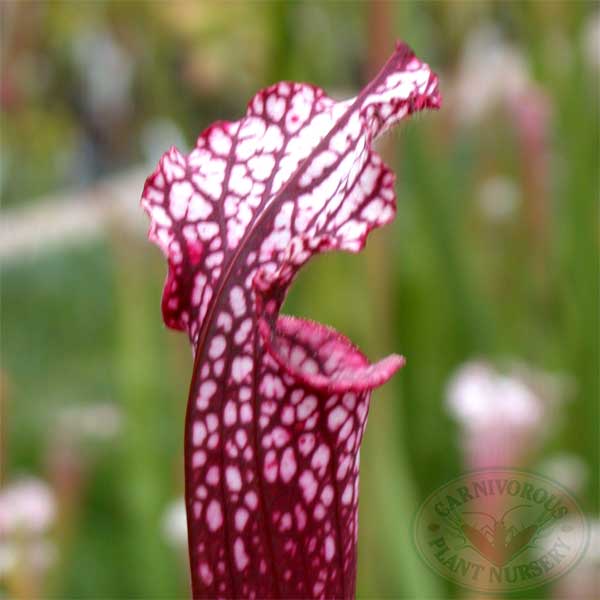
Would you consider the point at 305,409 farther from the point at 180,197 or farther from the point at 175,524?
the point at 175,524

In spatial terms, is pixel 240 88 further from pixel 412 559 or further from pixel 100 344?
pixel 412 559

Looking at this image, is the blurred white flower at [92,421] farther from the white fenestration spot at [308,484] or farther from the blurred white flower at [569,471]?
the white fenestration spot at [308,484]

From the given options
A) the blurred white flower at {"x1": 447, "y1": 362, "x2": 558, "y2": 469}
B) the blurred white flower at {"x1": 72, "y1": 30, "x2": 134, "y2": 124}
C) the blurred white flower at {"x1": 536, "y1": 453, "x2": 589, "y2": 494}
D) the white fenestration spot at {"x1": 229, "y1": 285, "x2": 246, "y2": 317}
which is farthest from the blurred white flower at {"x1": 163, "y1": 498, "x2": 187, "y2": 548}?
the blurred white flower at {"x1": 72, "y1": 30, "x2": 134, "y2": 124}

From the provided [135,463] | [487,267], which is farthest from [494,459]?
[487,267]

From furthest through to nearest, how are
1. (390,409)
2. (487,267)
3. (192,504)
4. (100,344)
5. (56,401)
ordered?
(100,344) → (56,401) → (487,267) → (390,409) → (192,504)

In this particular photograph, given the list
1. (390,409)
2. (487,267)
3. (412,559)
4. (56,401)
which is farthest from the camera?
(56,401)

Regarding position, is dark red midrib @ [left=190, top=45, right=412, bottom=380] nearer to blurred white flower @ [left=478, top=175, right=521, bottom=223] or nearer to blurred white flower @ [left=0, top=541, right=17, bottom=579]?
blurred white flower @ [left=0, top=541, right=17, bottom=579]

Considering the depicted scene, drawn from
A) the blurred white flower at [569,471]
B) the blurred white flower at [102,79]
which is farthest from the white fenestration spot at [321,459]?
the blurred white flower at [102,79]
